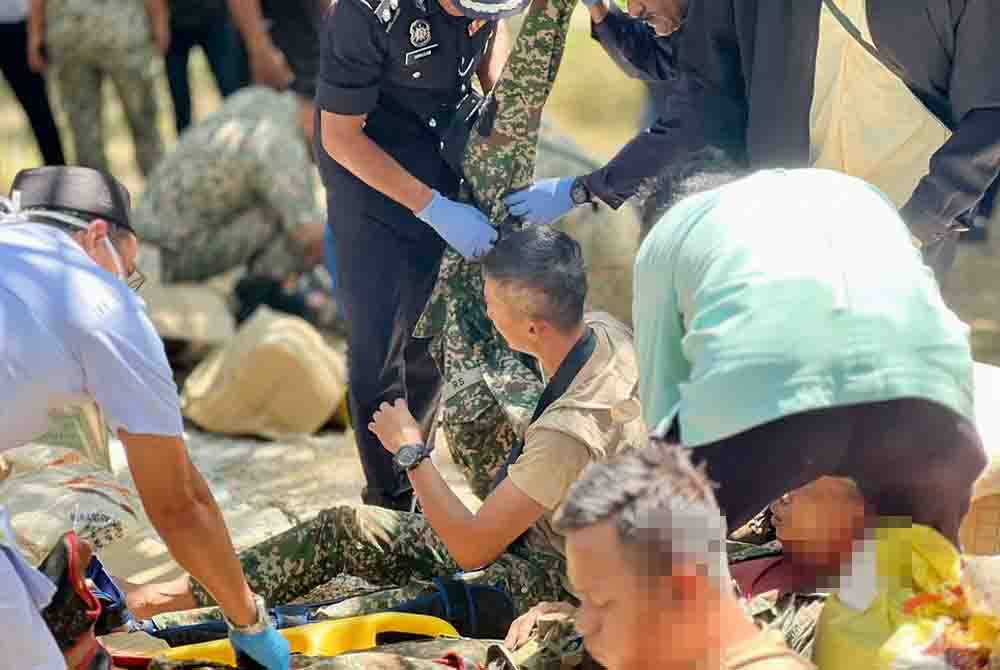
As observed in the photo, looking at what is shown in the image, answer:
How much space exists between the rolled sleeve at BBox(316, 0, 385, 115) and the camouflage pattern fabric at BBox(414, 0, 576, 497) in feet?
0.95

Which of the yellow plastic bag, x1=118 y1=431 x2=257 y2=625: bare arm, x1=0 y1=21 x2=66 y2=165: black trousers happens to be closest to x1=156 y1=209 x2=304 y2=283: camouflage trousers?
x1=0 y1=21 x2=66 y2=165: black trousers

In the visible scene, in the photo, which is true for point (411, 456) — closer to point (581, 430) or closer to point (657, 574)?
point (581, 430)

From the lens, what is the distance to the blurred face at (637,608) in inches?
81.2

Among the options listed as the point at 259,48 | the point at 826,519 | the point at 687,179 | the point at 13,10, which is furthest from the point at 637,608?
the point at 13,10

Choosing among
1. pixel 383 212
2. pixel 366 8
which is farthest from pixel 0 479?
pixel 366 8

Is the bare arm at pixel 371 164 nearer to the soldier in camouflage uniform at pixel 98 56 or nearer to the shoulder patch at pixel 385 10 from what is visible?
the shoulder patch at pixel 385 10

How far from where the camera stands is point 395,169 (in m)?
3.89

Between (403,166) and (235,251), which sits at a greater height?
(403,166)

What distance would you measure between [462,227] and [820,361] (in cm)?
159

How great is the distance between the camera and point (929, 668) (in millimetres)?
2275

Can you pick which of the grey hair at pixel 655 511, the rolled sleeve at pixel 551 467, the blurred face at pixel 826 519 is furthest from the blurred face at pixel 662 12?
the grey hair at pixel 655 511

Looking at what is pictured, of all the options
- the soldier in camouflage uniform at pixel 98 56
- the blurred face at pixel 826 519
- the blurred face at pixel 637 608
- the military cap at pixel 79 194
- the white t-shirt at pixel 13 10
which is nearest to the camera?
the blurred face at pixel 637 608

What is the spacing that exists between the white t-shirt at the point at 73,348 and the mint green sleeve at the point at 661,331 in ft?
2.52

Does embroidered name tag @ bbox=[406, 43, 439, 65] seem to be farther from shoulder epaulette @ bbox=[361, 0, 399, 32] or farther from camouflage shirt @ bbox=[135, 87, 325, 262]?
camouflage shirt @ bbox=[135, 87, 325, 262]
